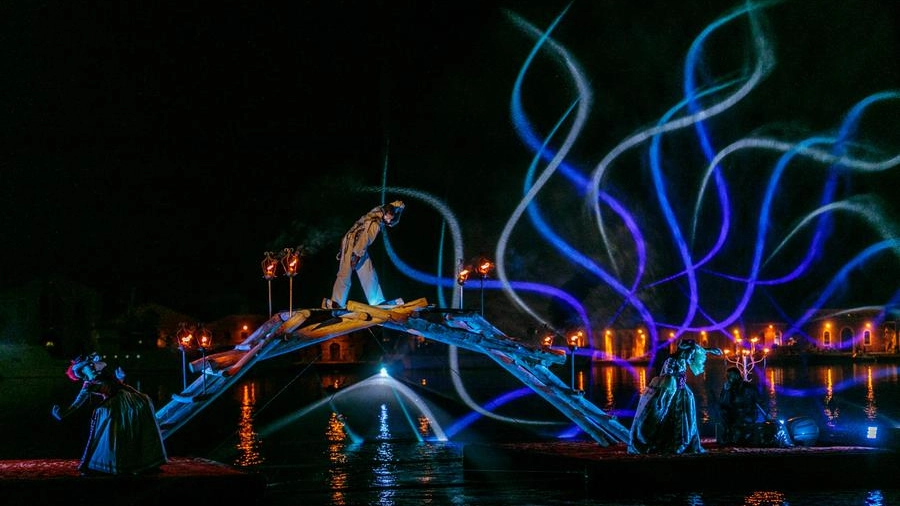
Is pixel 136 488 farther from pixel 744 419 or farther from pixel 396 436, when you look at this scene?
pixel 396 436

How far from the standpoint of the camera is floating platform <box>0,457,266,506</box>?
15.6 meters

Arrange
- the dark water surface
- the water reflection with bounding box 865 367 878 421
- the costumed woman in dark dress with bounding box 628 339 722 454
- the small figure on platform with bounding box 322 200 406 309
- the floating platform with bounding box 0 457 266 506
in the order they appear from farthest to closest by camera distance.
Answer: the water reflection with bounding box 865 367 878 421, the small figure on platform with bounding box 322 200 406 309, the costumed woman in dark dress with bounding box 628 339 722 454, the dark water surface, the floating platform with bounding box 0 457 266 506

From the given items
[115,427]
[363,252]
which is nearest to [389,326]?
[363,252]

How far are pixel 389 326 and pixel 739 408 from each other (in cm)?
718

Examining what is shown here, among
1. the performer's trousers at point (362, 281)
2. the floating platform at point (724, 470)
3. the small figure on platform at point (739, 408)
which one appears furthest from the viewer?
the small figure on platform at point (739, 408)

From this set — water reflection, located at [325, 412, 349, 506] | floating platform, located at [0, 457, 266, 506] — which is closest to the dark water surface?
water reflection, located at [325, 412, 349, 506]

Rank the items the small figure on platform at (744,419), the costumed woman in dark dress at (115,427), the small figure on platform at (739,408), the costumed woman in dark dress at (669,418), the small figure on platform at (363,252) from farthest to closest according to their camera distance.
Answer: the small figure on platform at (739,408), the small figure on platform at (744,419), the small figure on platform at (363,252), the costumed woman in dark dress at (669,418), the costumed woman in dark dress at (115,427)

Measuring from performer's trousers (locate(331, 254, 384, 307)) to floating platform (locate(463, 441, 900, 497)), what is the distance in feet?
15.5

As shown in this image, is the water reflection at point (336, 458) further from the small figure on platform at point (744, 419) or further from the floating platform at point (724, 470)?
the small figure on platform at point (744, 419)

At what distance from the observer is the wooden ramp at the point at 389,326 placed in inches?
792

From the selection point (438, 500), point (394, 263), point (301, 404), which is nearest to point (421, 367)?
point (394, 263)

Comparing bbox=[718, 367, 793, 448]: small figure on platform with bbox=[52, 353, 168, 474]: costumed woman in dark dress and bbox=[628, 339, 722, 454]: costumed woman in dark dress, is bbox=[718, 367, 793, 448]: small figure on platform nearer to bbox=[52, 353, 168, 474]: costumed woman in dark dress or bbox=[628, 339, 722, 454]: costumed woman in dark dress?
bbox=[628, 339, 722, 454]: costumed woman in dark dress

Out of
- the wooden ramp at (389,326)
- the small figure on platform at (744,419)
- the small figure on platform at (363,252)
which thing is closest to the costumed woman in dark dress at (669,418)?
the wooden ramp at (389,326)

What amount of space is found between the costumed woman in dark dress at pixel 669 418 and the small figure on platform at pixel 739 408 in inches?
84.9
